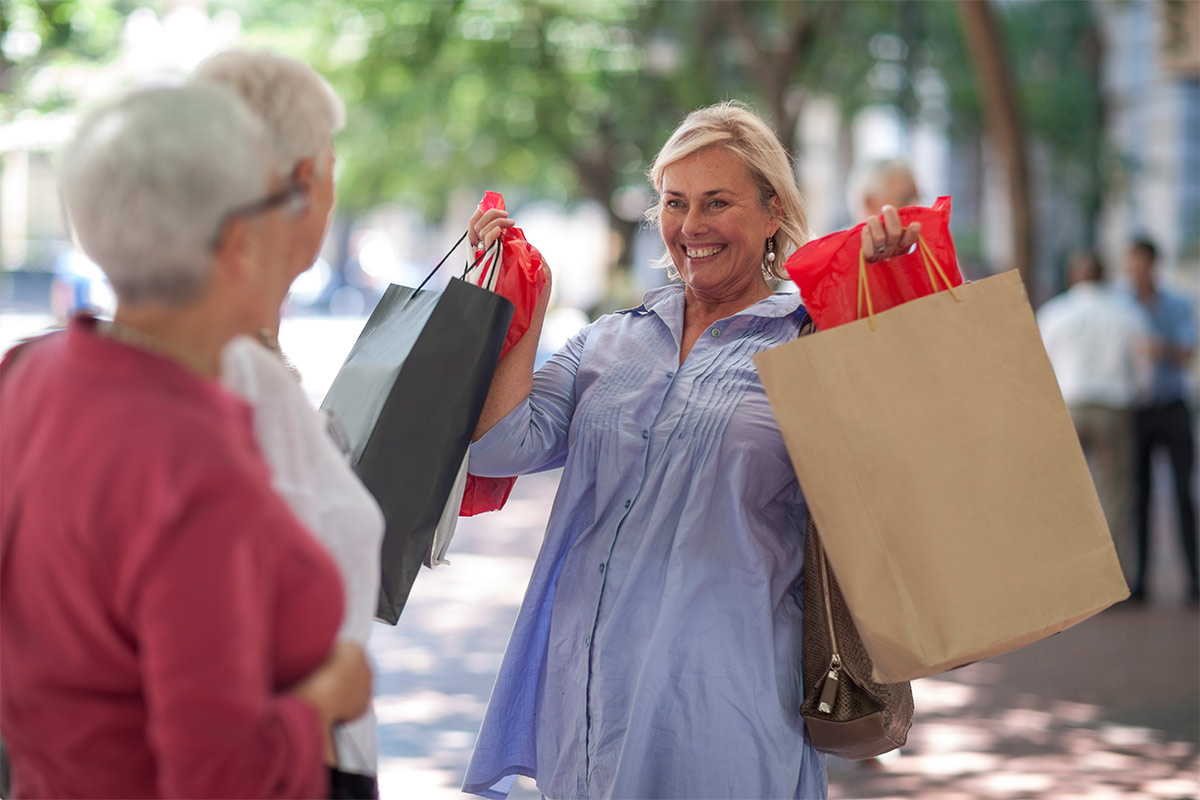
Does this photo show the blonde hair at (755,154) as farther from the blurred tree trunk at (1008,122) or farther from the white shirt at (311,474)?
the blurred tree trunk at (1008,122)

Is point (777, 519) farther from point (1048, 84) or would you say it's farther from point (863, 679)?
point (1048, 84)

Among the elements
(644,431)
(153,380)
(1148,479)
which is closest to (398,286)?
(644,431)

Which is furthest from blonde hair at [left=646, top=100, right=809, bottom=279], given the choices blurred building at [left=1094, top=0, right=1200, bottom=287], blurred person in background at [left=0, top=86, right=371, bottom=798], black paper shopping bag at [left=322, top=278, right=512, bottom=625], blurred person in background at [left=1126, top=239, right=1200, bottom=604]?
blurred building at [left=1094, top=0, right=1200, bottom=287]

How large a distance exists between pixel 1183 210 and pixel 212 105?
2233cm

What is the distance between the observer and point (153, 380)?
160 cm

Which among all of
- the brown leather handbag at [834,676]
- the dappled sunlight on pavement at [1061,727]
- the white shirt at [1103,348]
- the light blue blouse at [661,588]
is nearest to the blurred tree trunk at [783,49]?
the white shirt at [1103,348]

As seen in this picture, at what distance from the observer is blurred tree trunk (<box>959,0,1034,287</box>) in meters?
10.1

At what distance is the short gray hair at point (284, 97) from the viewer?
1.90m

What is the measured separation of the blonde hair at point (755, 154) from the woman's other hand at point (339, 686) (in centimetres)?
163

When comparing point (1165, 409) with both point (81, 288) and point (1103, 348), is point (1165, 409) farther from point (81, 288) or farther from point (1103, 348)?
point (81, 288)

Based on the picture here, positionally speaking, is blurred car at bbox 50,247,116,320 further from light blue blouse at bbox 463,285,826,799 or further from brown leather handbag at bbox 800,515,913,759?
brown leather handbag at bbox 800,515,913,759

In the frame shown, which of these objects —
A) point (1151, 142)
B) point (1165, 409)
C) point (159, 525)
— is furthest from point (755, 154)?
point (1151, 142)

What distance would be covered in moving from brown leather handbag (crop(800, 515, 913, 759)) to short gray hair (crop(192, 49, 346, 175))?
138 cm

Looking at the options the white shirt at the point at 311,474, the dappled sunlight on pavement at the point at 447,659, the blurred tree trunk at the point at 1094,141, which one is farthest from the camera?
the blurred tree trunk at the point at 1094,141
